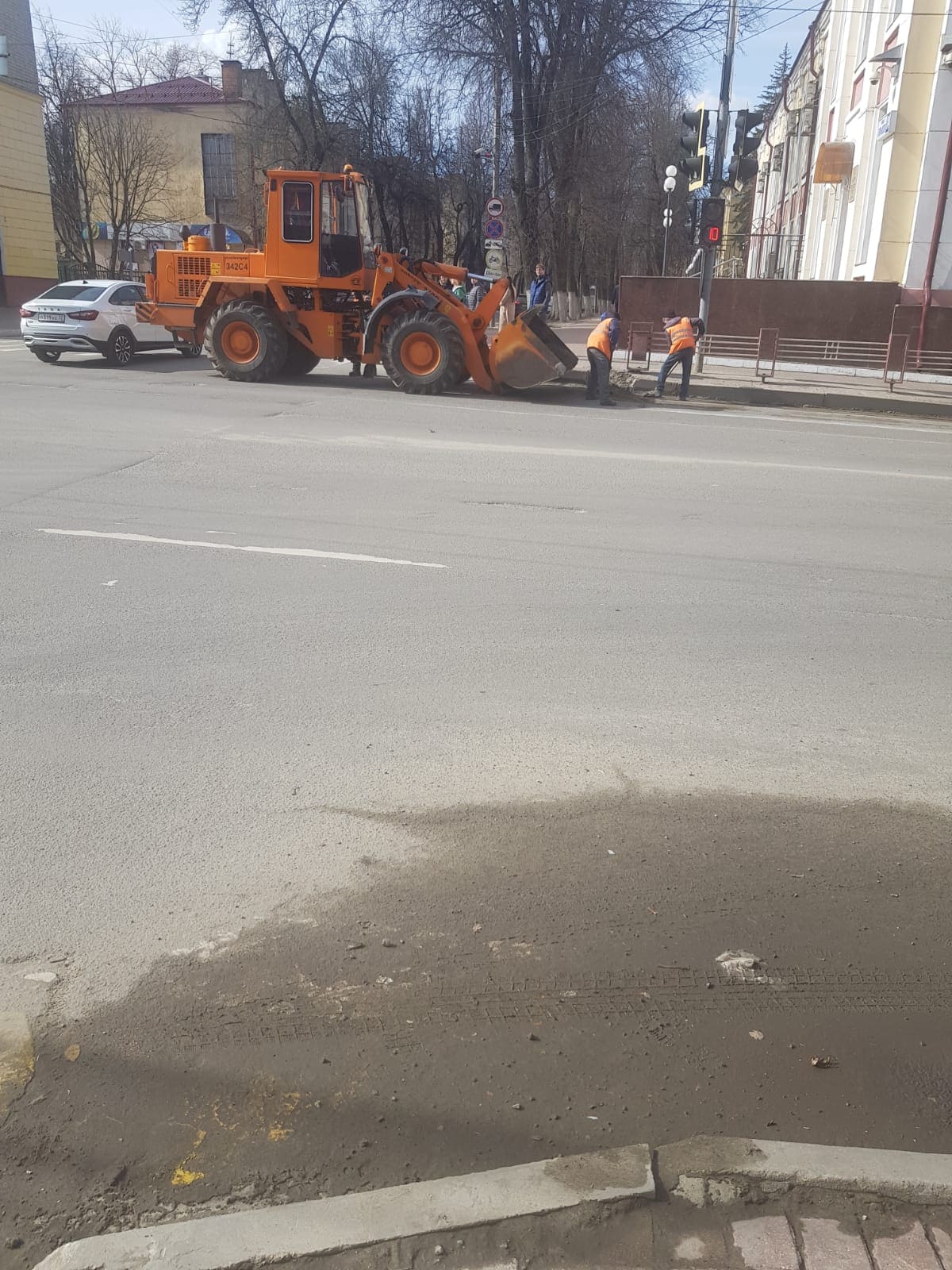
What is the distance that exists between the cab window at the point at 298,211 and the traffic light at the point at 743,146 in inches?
287

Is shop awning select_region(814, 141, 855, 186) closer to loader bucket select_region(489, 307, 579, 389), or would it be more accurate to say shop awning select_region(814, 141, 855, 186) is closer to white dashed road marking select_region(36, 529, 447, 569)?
loader bucket select_region(489, 307, 579, 389)

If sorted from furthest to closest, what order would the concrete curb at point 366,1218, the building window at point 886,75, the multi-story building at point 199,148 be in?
the multi-story building at point 199,148, the building window at point 886,75, the concrete curb at point 366,1218

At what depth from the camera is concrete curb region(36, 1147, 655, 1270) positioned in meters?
2.16

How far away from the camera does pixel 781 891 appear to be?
11.6 ft

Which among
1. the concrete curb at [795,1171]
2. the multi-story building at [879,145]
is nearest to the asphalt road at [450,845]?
the concrete curb at [795,1171]

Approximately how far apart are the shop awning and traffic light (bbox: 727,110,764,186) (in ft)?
31.8

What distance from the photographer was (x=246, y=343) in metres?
17.1

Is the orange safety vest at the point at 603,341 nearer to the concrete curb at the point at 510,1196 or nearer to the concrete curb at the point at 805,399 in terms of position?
the concrete curb at the point at 805,399

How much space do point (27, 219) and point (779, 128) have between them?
34.4m

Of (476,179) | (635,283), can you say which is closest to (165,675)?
(635,283)

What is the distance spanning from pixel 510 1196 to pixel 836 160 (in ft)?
93.9

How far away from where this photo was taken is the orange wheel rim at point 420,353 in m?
16.2

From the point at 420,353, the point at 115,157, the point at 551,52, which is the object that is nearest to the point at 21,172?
the point at 115,157

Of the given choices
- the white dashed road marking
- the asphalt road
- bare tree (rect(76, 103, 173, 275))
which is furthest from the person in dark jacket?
bare tree (rect(76, 103, 173, 275))
